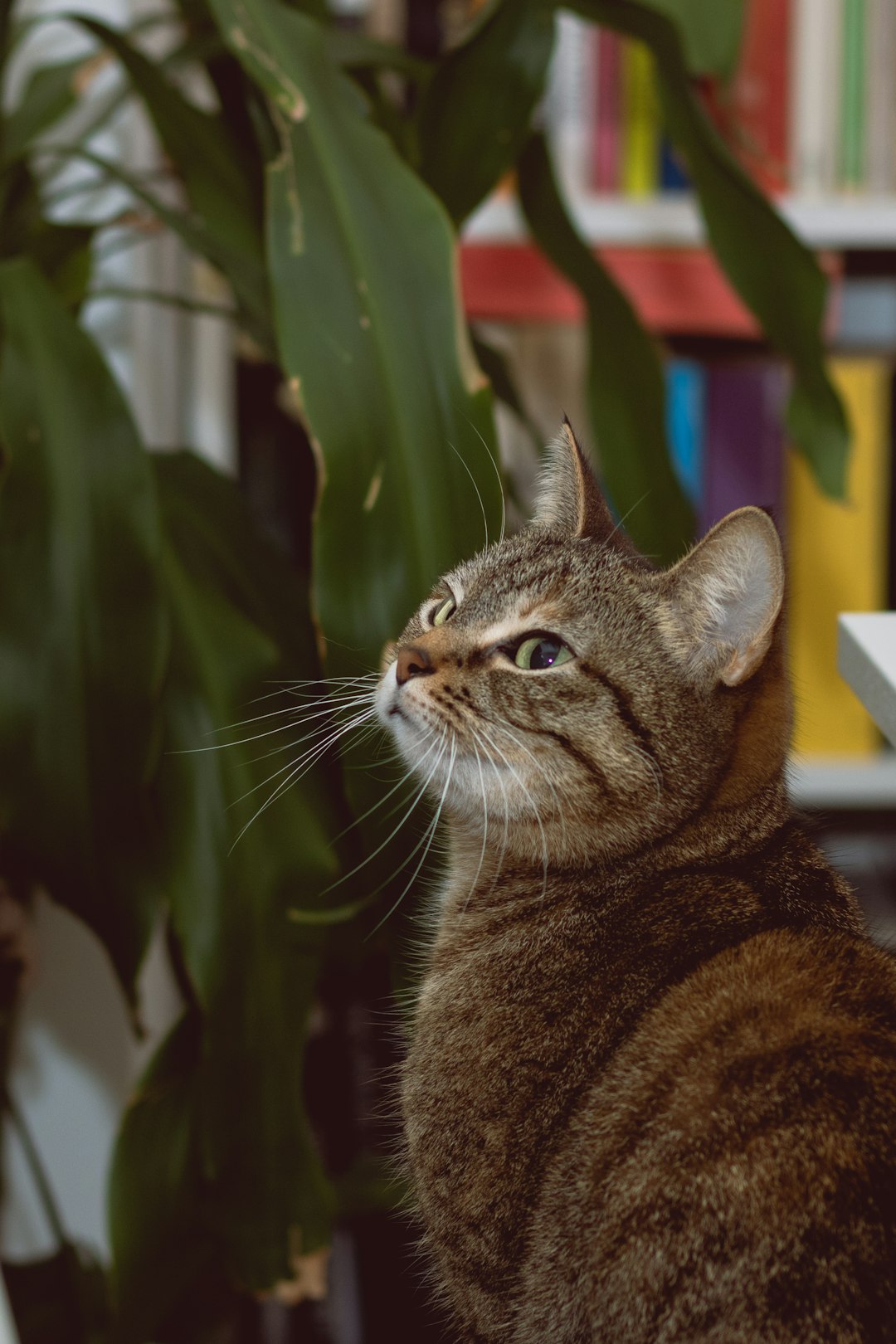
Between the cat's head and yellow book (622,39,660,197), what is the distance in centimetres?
77

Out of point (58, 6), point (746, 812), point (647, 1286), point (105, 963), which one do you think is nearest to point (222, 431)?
point (58, 6)

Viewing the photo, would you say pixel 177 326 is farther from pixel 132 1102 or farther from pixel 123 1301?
pixel 123 1301

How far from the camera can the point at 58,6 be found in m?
1.17

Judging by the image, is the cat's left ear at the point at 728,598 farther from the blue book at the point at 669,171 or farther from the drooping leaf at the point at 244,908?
the blue book at the point at 669,171

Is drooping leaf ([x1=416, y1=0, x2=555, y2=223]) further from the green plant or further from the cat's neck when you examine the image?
the cat's neck

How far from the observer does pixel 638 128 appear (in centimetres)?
122

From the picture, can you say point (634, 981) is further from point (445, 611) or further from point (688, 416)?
point (688, 416)

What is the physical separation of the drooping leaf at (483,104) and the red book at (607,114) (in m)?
0.44

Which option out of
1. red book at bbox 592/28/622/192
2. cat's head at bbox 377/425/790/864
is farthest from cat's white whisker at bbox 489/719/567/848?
red book at bbox 592/28/622/192

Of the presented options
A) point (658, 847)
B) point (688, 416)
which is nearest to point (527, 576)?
point (658, 847)

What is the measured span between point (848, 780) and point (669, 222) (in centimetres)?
59

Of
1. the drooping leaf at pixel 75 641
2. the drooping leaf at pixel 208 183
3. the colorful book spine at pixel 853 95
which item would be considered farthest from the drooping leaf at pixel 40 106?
the colorful book spine at pixel 853 95

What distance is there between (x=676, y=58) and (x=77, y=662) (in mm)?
586

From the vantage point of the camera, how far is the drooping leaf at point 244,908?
28.7 inches
